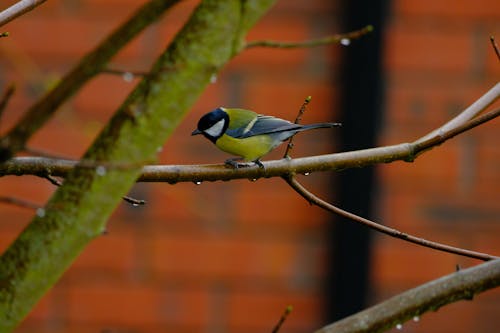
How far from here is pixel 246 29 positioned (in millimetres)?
795

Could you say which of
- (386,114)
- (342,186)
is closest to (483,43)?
(386,114)

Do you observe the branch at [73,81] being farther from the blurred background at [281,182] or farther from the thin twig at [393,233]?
the blurred background at [281,182]

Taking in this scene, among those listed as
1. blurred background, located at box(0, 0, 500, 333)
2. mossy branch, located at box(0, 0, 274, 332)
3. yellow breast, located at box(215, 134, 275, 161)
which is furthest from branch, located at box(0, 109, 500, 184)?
blurred background, located at box(0, 0, 500, 333)

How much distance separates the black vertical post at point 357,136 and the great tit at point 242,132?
0.65 metres

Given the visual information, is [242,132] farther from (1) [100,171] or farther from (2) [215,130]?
(1) [100,171]

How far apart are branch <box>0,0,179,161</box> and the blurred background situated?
186 centimetres

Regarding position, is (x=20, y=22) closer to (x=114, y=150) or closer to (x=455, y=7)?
(x=455, y=7)

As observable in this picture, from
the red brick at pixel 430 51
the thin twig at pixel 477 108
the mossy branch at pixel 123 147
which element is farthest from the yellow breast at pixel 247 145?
the mossy branch at pixel 123 147

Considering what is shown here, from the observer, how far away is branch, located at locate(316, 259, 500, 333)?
3.38 ft

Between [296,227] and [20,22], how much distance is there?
931 mm

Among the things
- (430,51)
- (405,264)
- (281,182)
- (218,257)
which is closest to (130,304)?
(218,257)

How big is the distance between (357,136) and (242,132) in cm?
74

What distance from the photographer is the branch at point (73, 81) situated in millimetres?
696

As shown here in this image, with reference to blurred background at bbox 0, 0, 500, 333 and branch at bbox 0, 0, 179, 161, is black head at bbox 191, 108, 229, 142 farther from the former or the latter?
branch at bbox 0, 0, 179, 161
